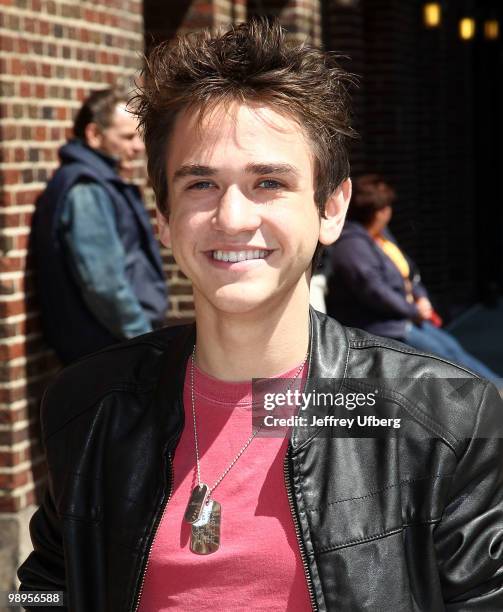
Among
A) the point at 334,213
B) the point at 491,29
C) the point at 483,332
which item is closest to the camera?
the point at 334,213

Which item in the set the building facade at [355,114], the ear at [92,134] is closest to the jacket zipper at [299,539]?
the building facade at [355,114]

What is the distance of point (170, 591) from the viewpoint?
2178 millimetres

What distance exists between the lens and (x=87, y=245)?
5457mm

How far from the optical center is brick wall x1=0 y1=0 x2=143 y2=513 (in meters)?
5.37

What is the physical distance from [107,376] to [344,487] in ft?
1.82

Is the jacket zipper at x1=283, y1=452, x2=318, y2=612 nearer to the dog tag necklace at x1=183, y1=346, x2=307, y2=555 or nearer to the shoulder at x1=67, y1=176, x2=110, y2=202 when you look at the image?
the dog tag necklace at x1=183, y1=346, x2=307, y2=555

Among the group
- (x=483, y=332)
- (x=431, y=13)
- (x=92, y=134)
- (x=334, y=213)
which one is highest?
(x=431, y=13)

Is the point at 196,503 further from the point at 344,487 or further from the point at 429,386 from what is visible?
the point at 429,386

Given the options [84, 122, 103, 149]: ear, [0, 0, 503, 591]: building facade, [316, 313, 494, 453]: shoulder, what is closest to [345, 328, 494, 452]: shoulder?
[316, 313, 494, 453]: shoulder

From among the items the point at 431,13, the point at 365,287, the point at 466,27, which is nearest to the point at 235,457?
the point at 365,287

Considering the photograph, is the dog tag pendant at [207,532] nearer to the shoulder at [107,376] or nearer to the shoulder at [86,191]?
the shoulder at [107,376]

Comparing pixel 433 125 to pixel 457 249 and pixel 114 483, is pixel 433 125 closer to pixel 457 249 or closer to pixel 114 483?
pixel 457 249

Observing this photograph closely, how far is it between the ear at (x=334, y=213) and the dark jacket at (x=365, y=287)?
5.11 meters

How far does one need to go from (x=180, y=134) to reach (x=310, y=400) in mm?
550
